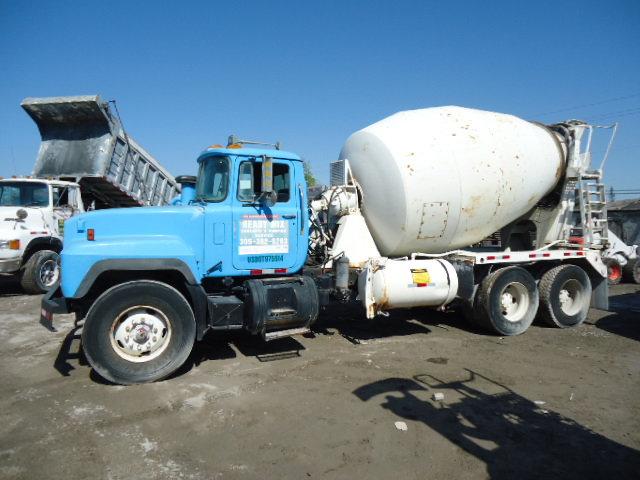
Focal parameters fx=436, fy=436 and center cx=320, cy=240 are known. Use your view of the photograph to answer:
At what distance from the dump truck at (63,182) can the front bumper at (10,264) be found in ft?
0.06

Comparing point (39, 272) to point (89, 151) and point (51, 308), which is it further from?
point (51, 308)

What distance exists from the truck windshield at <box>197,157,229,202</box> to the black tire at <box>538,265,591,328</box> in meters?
5.61

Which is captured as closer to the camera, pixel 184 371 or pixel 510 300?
pixel 184 371

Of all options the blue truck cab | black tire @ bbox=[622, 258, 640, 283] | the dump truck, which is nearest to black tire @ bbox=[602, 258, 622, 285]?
black tire @ bbox=[622, 258, 640, 283]

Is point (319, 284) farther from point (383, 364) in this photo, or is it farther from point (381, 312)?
point (383, 364)

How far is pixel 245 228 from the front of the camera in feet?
18.1

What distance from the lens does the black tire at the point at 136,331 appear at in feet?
15.3

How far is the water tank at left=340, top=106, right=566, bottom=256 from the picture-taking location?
6383 millimetres

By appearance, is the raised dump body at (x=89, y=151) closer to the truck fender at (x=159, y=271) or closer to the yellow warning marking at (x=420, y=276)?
the truck fender at (x=159, y=271)

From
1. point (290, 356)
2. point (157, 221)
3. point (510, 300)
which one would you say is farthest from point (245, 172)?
point (510, 300)

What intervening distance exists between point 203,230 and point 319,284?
1755 mm

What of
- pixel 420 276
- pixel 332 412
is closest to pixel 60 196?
pixel 420 276

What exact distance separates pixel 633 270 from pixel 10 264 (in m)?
16.7

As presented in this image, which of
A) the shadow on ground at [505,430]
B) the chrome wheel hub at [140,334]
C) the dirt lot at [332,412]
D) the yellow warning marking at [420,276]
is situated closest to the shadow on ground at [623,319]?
the dirt lot at [332,412]
